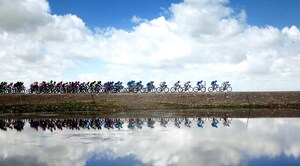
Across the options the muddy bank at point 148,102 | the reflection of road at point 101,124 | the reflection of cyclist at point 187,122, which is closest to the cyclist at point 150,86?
the muddy bank at point 148,102

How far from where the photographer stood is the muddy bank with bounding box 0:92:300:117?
50.3 meters

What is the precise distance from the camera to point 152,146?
68.2ft

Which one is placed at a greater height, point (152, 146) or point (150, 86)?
point (150, 86)

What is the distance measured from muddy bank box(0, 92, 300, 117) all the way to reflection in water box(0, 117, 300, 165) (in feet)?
65.6

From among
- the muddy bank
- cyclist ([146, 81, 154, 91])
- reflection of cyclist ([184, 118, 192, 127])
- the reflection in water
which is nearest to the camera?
the reflection in water

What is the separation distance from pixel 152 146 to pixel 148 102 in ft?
105

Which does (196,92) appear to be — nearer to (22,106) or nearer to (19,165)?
(22,106)

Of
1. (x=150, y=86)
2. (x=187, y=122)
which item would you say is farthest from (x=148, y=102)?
(x=187, y=122)

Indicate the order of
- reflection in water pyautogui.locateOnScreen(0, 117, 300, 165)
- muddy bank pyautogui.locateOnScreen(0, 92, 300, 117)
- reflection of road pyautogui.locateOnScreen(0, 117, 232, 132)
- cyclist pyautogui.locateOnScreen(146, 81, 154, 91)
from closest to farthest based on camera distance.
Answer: reflection in water pyautogui.locateOnScreen(0, 117, 300, 165) → reflection of road pyautogui.locateOnScreen(0, 117, 232, 132) → muddy bank pyautogui.locateOnScreen(0, 92, 300, 117) → cyclist pyautogui.locateOnScreen(146, 81, 154, 91)

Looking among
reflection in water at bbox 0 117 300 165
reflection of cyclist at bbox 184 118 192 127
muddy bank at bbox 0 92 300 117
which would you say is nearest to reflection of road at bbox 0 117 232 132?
reflection of cyclist at bbox 184 118 192 127

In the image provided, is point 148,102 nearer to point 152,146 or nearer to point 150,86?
point 150,86

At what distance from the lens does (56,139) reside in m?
24.2

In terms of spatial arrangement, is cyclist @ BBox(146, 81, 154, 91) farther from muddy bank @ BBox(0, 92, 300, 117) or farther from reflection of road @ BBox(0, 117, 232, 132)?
reflection of road @ BBox(0, 117, 232, 132)

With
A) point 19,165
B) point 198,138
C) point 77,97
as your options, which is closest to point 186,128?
point 198,138
